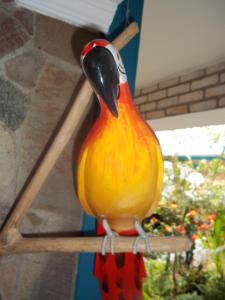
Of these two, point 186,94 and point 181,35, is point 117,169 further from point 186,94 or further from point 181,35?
point 186,94

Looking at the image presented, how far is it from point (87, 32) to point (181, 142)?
7.51 ft

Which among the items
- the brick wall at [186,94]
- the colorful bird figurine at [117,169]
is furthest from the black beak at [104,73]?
the brick wall at [186,94]

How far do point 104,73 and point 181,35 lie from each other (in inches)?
42.1

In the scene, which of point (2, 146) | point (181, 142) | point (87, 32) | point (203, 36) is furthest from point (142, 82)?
point (2, 146)

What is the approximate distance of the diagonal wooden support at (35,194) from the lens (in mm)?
412

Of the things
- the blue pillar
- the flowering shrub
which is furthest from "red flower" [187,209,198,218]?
the blue pillar

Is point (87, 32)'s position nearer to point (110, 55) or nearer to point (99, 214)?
point (110, 55)

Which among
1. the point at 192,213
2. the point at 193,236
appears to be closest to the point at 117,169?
the point at 193,236

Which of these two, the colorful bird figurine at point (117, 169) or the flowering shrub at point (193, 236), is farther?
the flowering shrub at point (193, 236)

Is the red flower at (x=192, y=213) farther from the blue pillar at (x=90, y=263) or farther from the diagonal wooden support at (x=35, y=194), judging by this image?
the diagonal wooden support at (x=35, y=194)

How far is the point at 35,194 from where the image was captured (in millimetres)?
500

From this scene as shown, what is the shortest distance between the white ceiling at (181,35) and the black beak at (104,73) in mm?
835

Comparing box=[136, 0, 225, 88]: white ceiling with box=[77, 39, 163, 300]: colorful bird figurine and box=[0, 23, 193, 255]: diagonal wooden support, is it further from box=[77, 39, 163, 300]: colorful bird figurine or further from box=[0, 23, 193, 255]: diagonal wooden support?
box=[77, 39, 163, 300]: colorful bird figurine

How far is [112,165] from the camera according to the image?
387 millimetres
